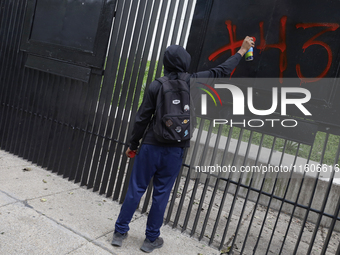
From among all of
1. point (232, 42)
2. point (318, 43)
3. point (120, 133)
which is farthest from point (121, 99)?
point (318, 43)

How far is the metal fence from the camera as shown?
372 cm

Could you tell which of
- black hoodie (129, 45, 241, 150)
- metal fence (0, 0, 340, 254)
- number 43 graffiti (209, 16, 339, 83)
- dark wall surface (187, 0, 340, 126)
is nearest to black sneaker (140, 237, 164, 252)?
metal fence (0, 0, 340, 254)

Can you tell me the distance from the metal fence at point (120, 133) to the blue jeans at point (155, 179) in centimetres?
59

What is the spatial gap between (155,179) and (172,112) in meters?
0.78

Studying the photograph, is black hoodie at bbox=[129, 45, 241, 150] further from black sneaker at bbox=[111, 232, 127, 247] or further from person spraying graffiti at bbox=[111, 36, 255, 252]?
black sneaker at bbox=[111, 232, 127, 247]

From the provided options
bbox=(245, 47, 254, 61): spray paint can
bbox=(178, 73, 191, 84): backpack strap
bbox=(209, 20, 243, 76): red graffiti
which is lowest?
bbox=(178, 73, 191, 84): backpack strap

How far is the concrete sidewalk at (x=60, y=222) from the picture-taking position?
296cm

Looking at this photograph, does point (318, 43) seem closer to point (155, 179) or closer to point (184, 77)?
point (184, 77)

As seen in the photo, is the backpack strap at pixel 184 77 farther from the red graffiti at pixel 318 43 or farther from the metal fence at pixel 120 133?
the red graffiti at pixel 318 43

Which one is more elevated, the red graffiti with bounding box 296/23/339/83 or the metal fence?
the red graffiti with bounding box 296/23/339/83

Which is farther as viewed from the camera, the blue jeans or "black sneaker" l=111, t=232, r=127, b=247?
"black sneaker" l=111, t=232, r=127, b=247

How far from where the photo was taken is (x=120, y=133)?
13.9ft

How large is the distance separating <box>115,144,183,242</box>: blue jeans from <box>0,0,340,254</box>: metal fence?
589mm

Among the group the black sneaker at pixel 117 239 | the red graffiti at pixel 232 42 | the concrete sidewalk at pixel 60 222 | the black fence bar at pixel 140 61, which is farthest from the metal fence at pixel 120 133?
the black sneaker at pixel 117 239
